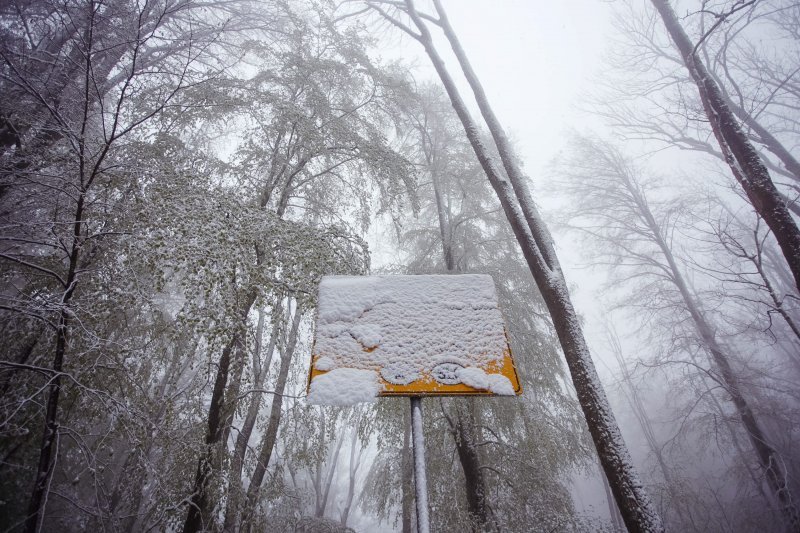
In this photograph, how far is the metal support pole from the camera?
5.85 ft

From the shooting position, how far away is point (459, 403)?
568 cm

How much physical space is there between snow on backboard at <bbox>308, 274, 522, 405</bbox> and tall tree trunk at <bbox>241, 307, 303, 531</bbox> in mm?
2423

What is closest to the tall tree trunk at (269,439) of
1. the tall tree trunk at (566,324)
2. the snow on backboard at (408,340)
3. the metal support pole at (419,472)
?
the snow on backboard at (408,340)

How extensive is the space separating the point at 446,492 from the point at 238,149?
6689 mm

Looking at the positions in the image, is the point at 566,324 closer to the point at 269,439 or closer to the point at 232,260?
the point at 232,260

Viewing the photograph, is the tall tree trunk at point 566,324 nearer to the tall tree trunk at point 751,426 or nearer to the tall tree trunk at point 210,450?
the tall tree trunk at point 210,450

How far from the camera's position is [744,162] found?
4156 millimetres

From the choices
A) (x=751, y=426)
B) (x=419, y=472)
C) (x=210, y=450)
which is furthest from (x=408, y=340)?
(x=751, y=426)

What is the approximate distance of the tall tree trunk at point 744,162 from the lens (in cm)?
375

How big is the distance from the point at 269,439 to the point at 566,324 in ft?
18.7

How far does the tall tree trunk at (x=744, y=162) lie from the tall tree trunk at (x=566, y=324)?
107 inches

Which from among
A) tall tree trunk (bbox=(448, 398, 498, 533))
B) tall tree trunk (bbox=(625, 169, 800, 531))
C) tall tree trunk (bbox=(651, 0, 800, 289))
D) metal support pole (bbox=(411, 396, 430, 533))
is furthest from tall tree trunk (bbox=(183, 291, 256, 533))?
tall tree trunk (bbox=(625, 169, 800, 531))

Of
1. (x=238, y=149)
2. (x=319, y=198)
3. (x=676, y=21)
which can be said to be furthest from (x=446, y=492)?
(x=676, y=21)

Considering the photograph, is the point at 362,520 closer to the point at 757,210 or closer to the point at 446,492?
the point at 446,492
